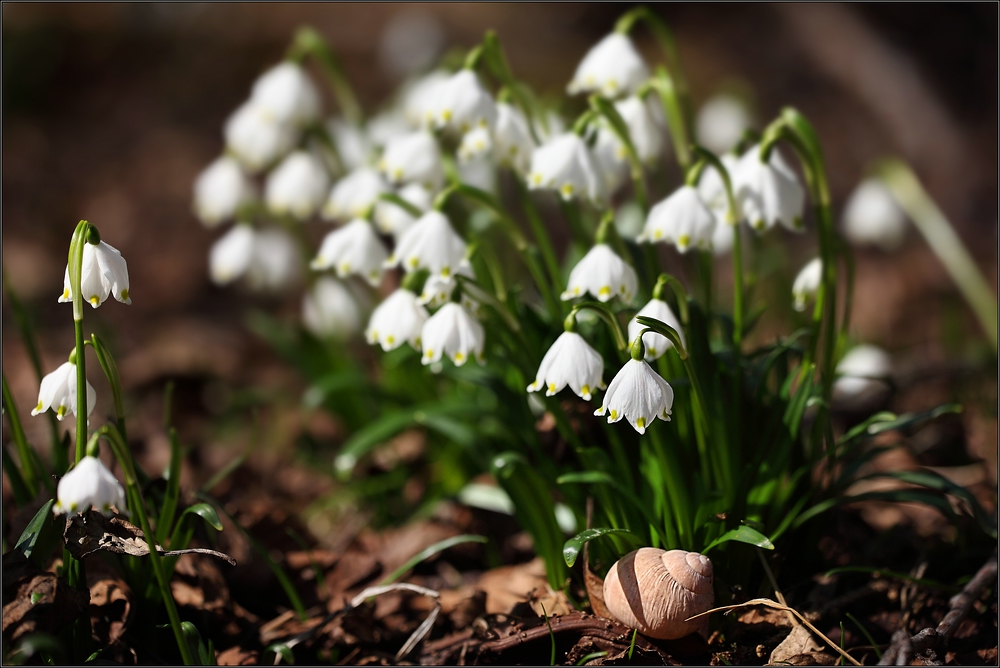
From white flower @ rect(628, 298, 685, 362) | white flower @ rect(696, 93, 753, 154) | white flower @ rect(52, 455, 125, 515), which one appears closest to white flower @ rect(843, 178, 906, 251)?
white flower @ rect(696, 93, 753, 154)

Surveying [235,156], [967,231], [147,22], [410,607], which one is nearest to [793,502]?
[410,607]

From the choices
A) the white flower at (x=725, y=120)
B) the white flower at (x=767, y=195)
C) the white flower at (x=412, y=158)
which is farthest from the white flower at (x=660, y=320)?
the white flower at (x=725, y=120)

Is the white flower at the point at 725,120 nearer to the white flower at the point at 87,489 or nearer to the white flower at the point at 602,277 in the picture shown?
the white flower at the point at 602,277

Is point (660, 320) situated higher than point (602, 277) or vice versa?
point (602, 277)

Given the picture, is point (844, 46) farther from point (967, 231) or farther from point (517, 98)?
point (517, 98)

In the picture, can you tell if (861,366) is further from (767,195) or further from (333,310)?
(333,310)

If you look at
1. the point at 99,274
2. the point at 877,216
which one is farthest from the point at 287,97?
the point at 877,216
